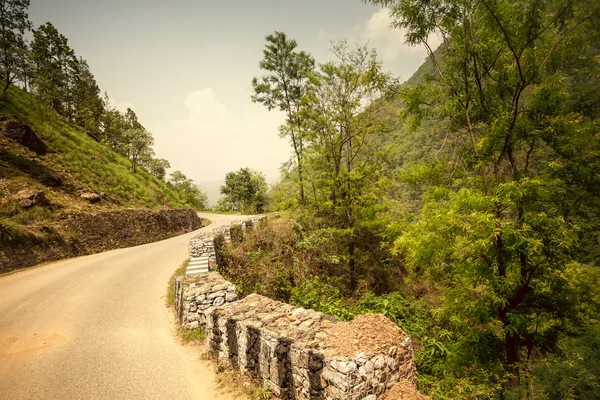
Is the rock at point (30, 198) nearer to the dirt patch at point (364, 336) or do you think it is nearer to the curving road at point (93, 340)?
the curving road at point (93, 340)

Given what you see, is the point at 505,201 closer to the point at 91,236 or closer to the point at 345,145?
the point at 345,145

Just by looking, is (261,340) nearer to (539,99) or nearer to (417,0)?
(539,99)

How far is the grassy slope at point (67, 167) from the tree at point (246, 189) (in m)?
14.5

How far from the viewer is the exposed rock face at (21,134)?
1672cm

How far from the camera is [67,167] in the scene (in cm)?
1900

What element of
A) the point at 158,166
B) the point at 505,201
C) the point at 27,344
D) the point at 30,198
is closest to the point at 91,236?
the point at 30,198

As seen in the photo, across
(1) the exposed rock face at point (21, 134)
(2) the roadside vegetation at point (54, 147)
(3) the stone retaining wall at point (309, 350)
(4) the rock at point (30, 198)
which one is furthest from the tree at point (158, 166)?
(3) the stone retaining wall at point (309, 350)

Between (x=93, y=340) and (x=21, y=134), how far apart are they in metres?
19.6

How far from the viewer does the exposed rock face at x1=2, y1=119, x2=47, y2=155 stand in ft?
54.9

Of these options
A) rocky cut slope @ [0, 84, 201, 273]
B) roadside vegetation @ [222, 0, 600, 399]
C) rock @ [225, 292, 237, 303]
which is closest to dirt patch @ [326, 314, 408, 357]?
roadside vegetation @ [222, 0, 600, 399]

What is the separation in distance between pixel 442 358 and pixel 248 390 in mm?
4898

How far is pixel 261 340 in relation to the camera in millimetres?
4684

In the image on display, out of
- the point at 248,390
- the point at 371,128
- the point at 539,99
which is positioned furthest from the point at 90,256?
the point at 539,99

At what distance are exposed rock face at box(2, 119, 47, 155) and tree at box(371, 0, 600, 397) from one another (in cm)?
2424
